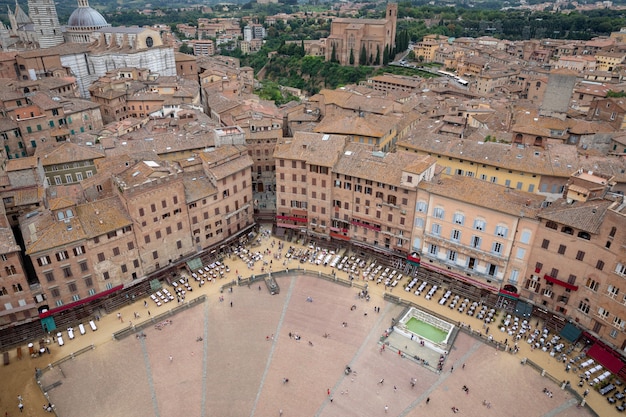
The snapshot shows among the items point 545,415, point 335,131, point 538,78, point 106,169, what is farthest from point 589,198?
point 538,78

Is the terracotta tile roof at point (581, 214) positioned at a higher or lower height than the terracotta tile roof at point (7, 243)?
higher

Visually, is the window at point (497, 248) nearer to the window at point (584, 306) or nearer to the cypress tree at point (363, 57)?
the window at point (584, 306)

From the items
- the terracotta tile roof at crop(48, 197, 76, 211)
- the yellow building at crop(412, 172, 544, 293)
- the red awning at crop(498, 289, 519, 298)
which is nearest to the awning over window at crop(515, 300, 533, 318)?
the red awning at crop(498, 289, 519, 298)

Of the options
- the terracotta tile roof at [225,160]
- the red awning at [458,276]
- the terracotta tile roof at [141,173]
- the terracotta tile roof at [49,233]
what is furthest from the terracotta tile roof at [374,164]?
the terracotta tile roof at [49,233]

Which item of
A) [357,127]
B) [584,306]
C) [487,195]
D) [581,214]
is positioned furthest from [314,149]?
[584,306]

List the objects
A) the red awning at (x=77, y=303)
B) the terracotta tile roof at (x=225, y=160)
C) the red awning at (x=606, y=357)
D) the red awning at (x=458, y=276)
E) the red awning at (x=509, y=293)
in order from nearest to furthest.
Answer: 1. the red awning at (x=606, y=357)
2. the red awning at (x=77, y=303)
3. the red awning at (x=509, y=293)
4. the red awning at (x=458, y=276)
5. the terracotta tile roof at (x=225, y=160)

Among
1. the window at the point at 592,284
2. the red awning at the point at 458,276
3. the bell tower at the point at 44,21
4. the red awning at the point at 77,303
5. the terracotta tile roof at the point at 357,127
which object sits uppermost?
the bell tower at the point at 44,21

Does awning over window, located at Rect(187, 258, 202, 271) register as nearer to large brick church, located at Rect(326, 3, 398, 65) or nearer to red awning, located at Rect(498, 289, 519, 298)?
red awning, located at Rect(498, 289, 519, 298)
